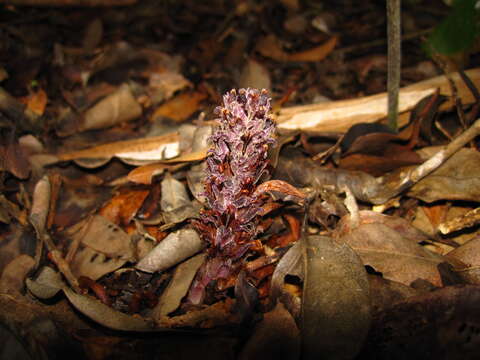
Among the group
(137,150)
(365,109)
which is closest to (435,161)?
(365,109)

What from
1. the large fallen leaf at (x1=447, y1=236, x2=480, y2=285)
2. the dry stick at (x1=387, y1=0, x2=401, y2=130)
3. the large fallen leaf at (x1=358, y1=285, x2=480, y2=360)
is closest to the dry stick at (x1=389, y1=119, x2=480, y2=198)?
the large fallen leaf at (x1=447, y1=236, x2=480, y2=285)

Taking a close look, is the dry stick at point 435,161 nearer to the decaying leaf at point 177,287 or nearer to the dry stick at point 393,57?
the dry stick at point 393,57

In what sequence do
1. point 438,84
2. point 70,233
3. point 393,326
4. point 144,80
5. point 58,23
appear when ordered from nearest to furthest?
point 393,326
point 70,233
point 438,84
point 144,80
point 58,23

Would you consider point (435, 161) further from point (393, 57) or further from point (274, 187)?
point (274, 187)

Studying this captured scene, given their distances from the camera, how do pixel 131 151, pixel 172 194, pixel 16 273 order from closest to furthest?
pixel 16 273, pixel 172 194, pixel 131 151

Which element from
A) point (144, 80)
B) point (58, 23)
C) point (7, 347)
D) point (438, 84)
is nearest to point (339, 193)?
point (438, 84)

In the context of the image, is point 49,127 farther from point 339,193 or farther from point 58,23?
point 339,193
